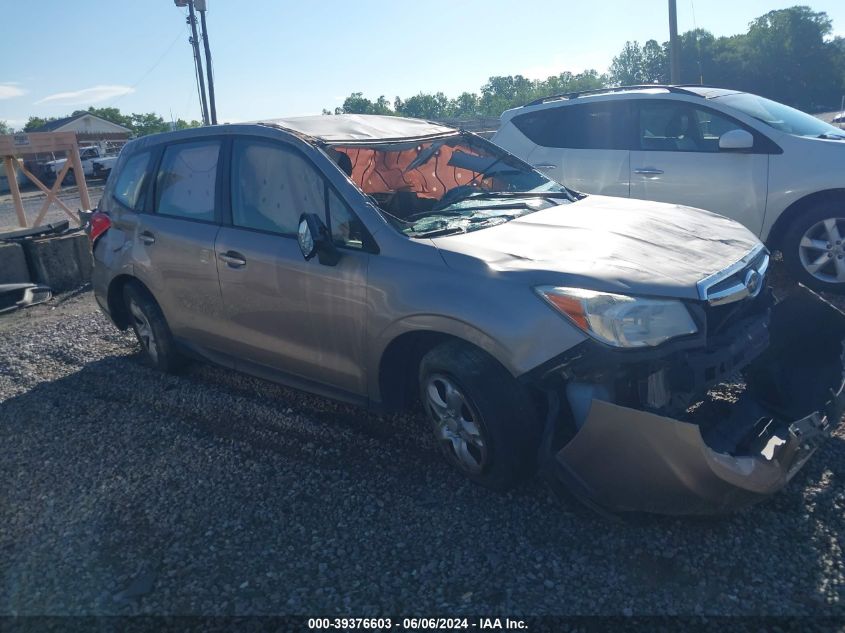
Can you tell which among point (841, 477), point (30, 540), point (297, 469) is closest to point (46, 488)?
point (30, 540)

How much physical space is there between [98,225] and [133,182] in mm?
531

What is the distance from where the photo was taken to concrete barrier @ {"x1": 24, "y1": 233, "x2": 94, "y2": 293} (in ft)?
29.2

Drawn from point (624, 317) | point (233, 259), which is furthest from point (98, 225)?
point (624, 317)

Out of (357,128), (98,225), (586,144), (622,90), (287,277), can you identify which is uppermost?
(622,90)

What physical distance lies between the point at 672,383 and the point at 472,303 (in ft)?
3.02

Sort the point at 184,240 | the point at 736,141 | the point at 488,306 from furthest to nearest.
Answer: the point at 736,141 < the point at 184,240 < the point at 488,306

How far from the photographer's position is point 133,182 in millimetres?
5461

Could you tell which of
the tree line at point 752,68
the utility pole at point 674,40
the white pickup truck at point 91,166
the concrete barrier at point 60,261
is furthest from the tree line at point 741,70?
the concrete barrier at point 60,261

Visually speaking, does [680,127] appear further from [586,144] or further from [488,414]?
[488,414]

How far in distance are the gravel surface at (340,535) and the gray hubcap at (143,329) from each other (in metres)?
0.88

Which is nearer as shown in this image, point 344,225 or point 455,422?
point 455,422

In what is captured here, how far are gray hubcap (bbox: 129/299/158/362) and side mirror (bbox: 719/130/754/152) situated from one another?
16.6 feet

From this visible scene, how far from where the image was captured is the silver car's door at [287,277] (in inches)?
152

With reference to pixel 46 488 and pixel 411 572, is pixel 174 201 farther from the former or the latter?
pixel 411 572
